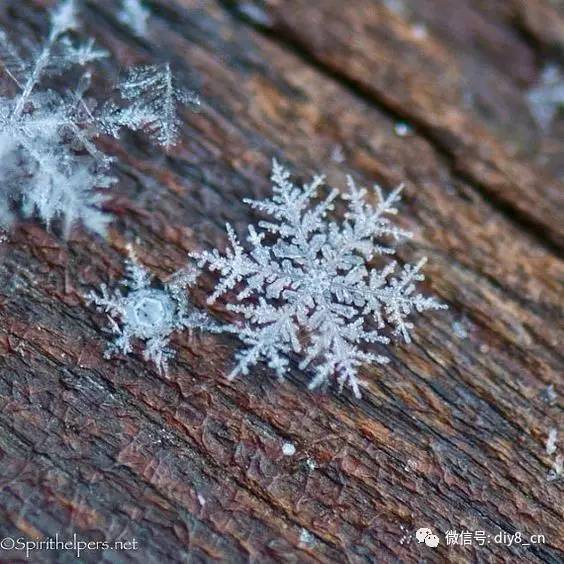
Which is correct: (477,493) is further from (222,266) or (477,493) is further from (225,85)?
(225,85)

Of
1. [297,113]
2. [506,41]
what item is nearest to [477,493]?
[297,113]

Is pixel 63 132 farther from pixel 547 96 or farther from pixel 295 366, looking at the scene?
pixel 547 96

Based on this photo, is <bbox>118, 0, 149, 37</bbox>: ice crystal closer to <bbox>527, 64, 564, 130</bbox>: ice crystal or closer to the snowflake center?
the snowflake center

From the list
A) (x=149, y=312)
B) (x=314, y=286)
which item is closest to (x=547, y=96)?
(x=314, y=286)

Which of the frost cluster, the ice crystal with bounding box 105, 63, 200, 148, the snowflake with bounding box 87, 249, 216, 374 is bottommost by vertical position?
the snowflake with bounding box 87, 249, 216, 374

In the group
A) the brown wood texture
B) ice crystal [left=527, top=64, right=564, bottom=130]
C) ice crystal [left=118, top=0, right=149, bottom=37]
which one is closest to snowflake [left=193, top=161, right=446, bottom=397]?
the brown wood texture

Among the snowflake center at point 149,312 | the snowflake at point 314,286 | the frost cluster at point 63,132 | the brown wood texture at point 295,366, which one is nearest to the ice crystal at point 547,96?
the brown wood texture at point 295,366
